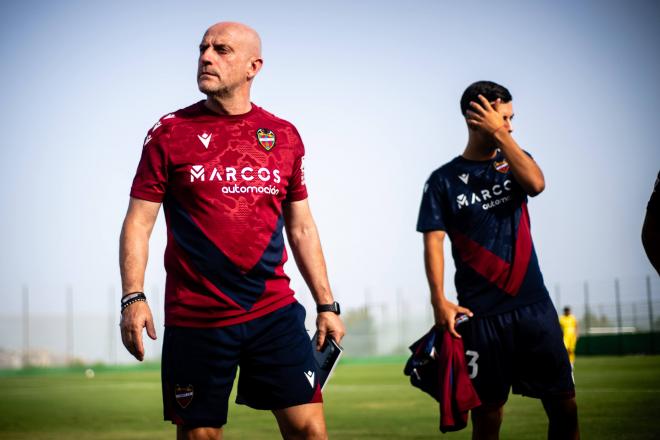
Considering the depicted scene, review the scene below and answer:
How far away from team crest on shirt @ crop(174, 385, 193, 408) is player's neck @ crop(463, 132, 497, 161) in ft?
8.94

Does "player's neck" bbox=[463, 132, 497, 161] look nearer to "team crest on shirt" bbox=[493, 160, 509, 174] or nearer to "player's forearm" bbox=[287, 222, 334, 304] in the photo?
"team crest on shirt" bbox=[493, 160, 509, 174]

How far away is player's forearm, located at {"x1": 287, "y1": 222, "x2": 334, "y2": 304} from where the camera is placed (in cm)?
494

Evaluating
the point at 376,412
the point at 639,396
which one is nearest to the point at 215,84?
the point at 376,412

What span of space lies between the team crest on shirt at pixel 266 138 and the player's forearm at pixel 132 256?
75cm

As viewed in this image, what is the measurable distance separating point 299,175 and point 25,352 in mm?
46737


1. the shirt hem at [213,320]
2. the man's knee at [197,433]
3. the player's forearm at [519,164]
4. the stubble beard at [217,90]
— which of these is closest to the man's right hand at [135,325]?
the shirt hem at [213,320]

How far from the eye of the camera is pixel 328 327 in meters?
4.93

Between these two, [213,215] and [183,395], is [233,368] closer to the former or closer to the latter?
[183,395]

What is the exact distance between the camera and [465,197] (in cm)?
607

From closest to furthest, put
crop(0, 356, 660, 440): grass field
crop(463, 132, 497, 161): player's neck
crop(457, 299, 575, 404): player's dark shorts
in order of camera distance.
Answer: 1. crop(457, 299, 575, 404): player's dark shorts
2. crop(463, 132, 497, 161): player's neck
3. crop(0, 356, 660, 440): grass field

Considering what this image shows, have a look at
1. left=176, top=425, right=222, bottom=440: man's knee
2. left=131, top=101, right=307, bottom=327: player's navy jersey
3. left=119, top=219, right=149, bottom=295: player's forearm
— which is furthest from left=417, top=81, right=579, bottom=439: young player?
left=119, top=219, right=149, bottom=295: player's forearm

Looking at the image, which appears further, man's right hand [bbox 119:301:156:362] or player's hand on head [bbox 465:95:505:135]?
player's hand on head [bbox 465:95:505:135]

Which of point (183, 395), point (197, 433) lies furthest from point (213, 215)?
point (197, 433)

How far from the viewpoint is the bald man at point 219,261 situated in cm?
438
